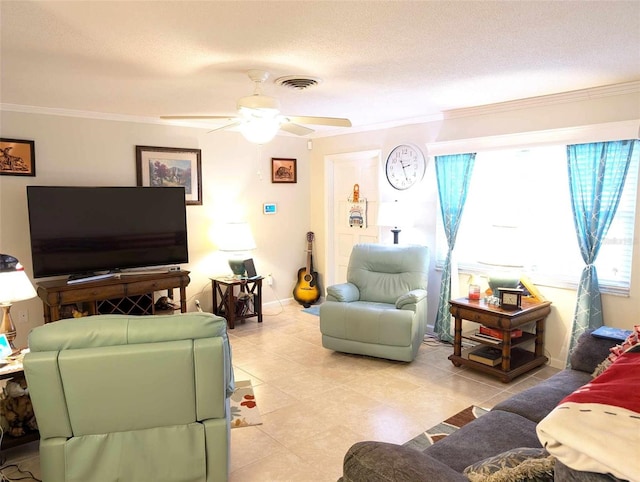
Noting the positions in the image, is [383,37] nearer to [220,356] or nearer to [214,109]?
[220,356]

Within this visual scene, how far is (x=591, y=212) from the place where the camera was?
3.74m

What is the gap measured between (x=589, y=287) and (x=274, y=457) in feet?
9.23

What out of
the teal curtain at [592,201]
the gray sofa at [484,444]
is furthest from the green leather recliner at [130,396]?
the teal curtain at [592,201]

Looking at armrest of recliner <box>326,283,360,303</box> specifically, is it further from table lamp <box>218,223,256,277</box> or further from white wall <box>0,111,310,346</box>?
white wall <box>0,111,310,346</box>

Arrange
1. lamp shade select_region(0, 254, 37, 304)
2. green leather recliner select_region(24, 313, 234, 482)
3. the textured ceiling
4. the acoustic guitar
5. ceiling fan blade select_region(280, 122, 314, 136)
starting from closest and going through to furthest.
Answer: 1. green leather recliner select_region(24, 313, 234, 482)
2. the textured ceiling
3. lamp shade select_region(0, 254, 37, 304)
4. ceiling fan blade select_region(280, 122, 314, 136)
5. the acoustic guitar

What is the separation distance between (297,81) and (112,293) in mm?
2715

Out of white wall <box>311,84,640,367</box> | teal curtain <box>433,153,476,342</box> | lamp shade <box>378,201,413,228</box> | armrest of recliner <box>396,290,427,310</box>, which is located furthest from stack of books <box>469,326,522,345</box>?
lamp shade <box>378,201,413,228</box>

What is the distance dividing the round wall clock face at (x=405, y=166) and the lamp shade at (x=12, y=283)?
3.77 metres

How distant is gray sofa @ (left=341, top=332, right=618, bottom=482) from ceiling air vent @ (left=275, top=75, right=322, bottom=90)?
245 centimetres

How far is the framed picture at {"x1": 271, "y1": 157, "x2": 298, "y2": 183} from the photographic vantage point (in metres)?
6.12

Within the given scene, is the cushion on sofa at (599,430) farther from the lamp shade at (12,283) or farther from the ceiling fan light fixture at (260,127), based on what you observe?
the lamp shade at (12,283)

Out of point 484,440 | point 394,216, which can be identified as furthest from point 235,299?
point 484,440

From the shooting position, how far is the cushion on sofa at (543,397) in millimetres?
2268

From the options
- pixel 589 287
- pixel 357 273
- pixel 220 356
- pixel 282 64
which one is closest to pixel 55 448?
pixel 220 356
